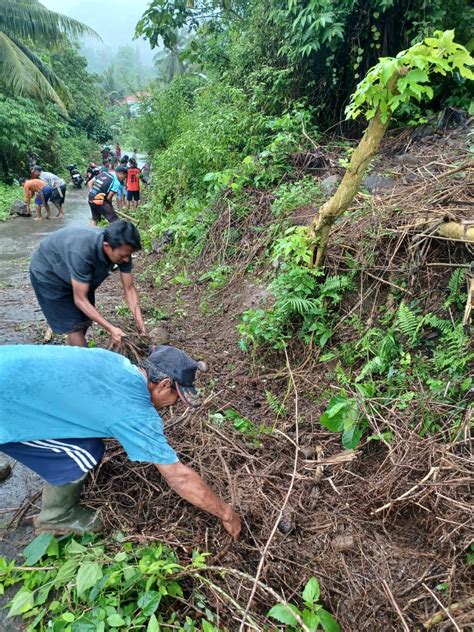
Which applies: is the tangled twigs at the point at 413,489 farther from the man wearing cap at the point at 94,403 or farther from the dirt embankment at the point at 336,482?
the man wearing cap at the point at 94,403

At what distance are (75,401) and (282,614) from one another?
1305 millimetres

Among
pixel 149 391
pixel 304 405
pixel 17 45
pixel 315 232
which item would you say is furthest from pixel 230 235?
pixel 17 45

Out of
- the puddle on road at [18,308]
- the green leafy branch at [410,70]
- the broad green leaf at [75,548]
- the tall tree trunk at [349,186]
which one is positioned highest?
the green leafy branch at [410,70]

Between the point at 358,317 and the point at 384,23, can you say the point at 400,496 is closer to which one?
the point at 358,317

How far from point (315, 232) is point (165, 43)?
6.36m

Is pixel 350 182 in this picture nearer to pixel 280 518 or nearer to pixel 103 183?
pixel 280 518

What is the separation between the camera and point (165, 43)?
7.89m

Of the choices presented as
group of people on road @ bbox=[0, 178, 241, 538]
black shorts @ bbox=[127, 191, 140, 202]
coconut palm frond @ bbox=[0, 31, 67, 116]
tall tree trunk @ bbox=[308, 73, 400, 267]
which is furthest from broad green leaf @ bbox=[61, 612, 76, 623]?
coconut palm frond @ bbox=[0, 31, 67, 116]

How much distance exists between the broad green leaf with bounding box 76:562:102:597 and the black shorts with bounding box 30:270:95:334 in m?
1.94

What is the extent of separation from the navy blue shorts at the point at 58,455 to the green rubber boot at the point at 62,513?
84 millimetres

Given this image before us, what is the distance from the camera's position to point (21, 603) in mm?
1916

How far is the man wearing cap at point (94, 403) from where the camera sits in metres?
1.89

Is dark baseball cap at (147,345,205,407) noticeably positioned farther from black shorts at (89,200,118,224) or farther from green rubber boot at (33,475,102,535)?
black shorts at (89,200,118,224)

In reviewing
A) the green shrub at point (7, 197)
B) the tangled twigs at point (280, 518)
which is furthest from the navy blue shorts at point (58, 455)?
the green shrub at point (7, 197)
